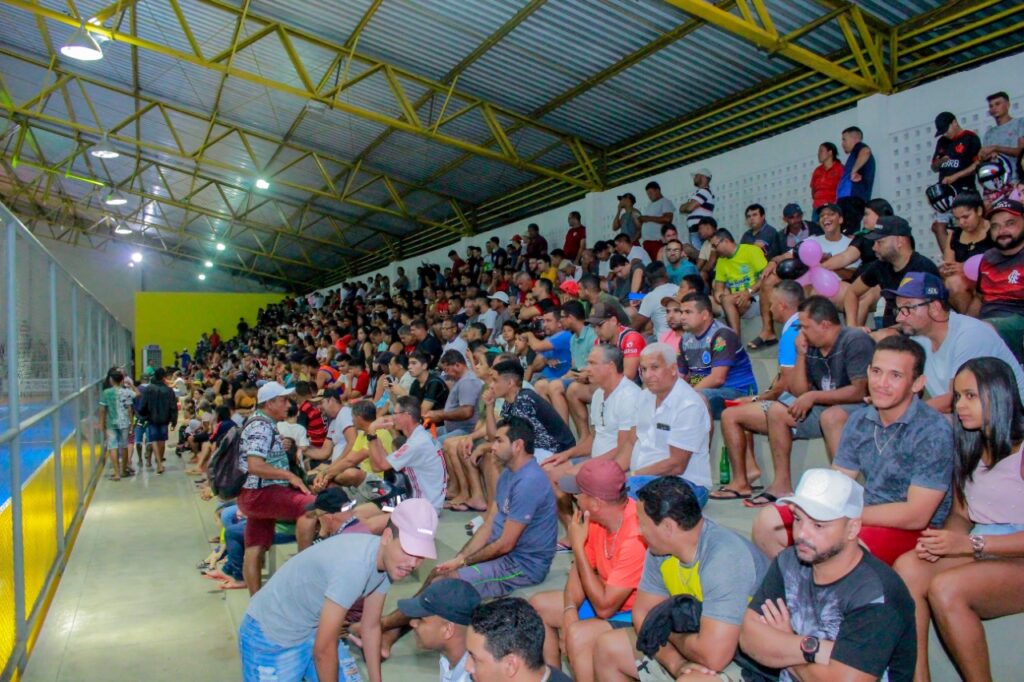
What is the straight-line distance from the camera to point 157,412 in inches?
522

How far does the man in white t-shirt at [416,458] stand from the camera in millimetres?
5688

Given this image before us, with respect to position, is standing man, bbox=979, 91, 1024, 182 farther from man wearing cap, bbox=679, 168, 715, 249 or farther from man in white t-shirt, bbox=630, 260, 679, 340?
man wearing cap, bbox=679, 168, 715, 249

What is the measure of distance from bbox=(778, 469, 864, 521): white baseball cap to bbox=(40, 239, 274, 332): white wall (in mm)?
33752

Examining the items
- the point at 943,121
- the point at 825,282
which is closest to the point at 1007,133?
the point at 943,121

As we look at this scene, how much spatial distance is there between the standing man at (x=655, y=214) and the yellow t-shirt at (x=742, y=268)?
295cm

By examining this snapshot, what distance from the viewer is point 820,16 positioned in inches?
330

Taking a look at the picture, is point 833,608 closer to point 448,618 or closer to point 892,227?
point 448,618

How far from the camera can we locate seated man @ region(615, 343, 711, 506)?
4539mm

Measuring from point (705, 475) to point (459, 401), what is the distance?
317 centimetres

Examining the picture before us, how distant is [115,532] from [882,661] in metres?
8.53

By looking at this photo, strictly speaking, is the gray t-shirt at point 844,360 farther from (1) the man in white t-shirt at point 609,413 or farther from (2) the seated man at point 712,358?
(1) the man in white t-shirt at point 609,413

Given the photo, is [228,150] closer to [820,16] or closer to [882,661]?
[820,16]

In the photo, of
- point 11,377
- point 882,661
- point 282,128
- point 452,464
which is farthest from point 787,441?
point 282,128

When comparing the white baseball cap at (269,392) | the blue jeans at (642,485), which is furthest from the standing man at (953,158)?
the white baseball cap at (269,392)
